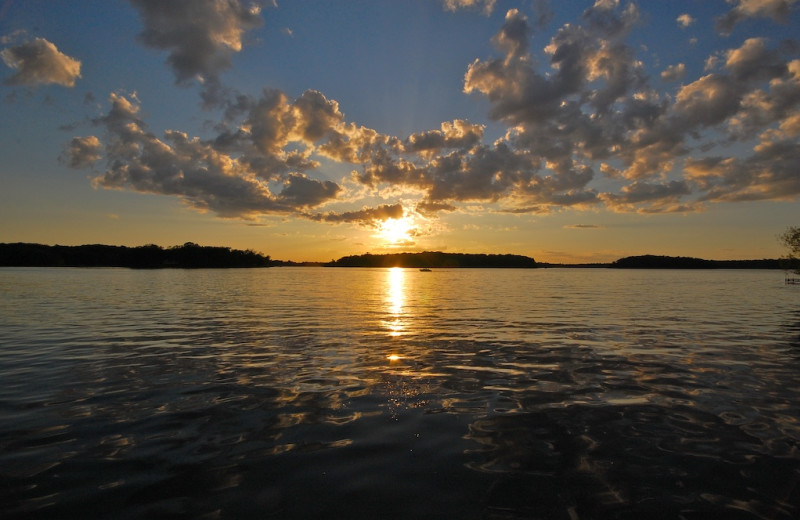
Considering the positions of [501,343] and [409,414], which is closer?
[409,414]

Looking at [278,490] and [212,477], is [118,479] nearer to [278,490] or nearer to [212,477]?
[212,477]

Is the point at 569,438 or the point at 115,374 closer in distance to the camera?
the point at 569,438

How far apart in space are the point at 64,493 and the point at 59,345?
17144mm

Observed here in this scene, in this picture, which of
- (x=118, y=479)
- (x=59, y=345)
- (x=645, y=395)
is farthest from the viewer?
(x=59, y=345)

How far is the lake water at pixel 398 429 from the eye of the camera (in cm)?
673

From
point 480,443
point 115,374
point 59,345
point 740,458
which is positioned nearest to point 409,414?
point 480,443

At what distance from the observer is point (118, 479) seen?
732cm

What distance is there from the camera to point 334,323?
30.0 m

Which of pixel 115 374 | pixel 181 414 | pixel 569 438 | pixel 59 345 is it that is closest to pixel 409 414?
pixel 569 438

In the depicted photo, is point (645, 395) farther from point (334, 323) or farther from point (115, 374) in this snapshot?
point (334, 323)

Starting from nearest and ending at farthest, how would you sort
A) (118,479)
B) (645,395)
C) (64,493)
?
(64,493)
(118,479)
(645,395)

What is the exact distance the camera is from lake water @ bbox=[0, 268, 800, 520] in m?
6.73

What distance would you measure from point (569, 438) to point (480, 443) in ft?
6.47

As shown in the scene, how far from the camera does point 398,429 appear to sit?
984 centimetres
